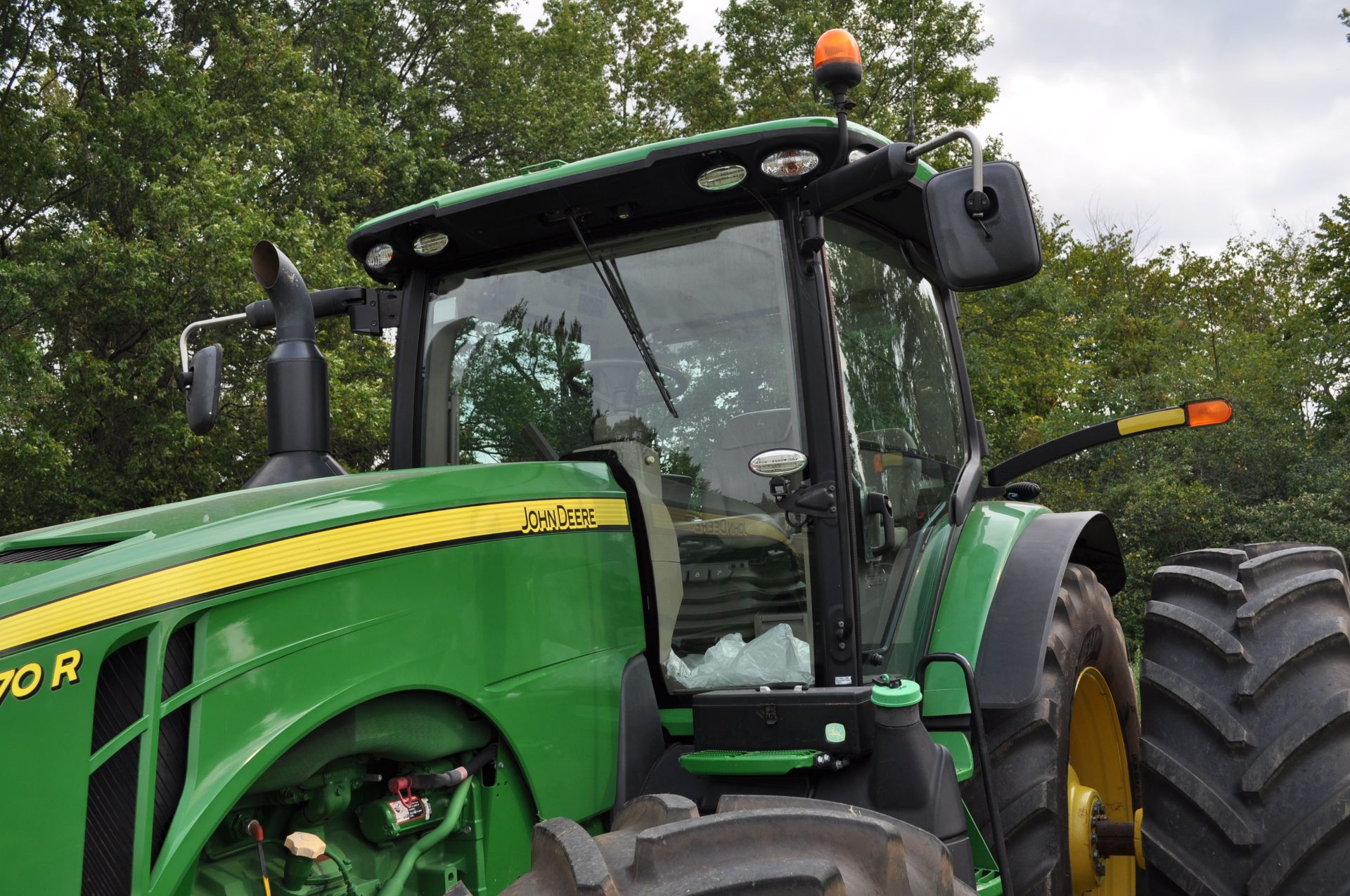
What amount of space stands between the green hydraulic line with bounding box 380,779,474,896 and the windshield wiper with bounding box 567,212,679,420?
39.0 inches

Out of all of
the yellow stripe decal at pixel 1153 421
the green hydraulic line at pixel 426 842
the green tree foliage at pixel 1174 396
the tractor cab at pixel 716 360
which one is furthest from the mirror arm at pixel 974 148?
the green tree foliage at pixel 1174 396

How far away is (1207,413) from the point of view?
10.9 feet

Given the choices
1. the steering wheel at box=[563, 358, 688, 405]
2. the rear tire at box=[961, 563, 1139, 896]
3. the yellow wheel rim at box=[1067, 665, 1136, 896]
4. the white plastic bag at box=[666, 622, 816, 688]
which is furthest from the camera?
the yellow wheel rim at box=[1067, 665, 1136, 896]

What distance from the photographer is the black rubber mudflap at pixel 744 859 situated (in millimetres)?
1708

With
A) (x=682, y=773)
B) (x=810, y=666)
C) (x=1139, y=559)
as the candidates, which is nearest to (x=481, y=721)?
(x=682, y=773)

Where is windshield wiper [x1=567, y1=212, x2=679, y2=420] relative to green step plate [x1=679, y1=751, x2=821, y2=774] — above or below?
above

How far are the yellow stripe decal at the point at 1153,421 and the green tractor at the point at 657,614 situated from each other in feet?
0.10

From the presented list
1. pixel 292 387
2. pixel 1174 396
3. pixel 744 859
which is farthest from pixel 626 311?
pixel 1174 396

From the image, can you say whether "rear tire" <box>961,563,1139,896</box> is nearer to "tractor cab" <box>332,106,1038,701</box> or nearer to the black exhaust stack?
"tractor cab" <box>332,106,1038,701</box>

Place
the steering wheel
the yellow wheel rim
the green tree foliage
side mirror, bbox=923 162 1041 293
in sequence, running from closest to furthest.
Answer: side mirror, bbox=923 162 1041 293, the steering wheel, the yellow wheel rim, the green tree foliage

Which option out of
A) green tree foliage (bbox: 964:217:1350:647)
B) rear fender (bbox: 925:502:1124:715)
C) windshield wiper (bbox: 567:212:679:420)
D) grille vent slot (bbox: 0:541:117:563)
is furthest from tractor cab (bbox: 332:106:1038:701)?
green tree foliage (bbox: 964:217:1350:647)

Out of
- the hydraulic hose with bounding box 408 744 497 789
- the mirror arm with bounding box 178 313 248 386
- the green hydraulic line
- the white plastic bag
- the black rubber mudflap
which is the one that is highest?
the mirror arm with bounding box 178 313 248 386

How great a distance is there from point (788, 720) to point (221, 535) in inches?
48.5

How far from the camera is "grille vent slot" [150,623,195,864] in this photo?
1.79 metres
